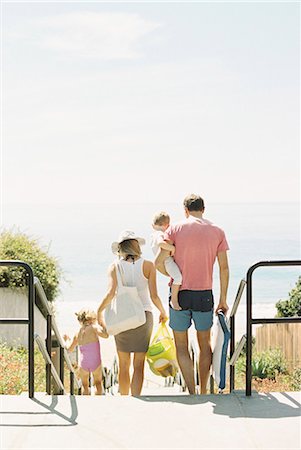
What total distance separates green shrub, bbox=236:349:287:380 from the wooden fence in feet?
0.48

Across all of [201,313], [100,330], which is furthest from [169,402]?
[100,330]

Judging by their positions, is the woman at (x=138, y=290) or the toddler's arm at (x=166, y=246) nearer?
the toddler's arm at (x=166, y=246)

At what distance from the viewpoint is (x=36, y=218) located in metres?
62.9

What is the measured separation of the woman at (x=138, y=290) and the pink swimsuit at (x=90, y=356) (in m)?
1.12

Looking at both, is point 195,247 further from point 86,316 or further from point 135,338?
point 86,316

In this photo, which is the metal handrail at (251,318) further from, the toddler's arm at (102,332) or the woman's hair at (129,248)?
the toddler's arm at (102,332)

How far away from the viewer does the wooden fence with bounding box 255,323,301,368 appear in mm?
14492

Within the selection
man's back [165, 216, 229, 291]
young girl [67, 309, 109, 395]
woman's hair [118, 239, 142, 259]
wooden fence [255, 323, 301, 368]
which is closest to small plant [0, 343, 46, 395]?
young girl [67, 309, 109, 395]

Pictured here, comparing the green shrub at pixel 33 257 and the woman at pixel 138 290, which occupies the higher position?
the green shrub at pixel 33 257

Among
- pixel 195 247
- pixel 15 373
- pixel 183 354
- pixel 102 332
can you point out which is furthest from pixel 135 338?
pixel 15 373

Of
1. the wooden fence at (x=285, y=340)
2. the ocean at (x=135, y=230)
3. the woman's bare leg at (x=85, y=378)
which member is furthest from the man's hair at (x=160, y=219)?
the ocean at (x=135, y=230)

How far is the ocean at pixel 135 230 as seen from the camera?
4597cm

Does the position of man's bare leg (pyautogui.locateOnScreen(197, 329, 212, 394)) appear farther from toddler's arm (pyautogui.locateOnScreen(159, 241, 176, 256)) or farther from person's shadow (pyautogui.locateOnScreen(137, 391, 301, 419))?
toddler's arm (pyautogui.locateOnScreen(159, 241, 176, 256))

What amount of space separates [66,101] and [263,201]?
14939 mm
